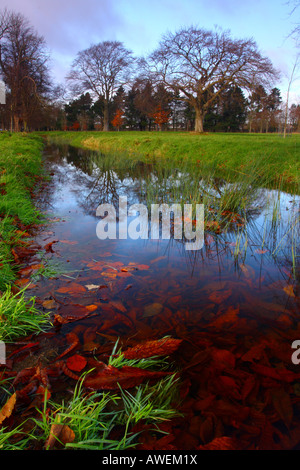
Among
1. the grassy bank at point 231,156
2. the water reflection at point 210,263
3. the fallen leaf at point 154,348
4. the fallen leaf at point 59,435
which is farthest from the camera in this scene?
the grassy bank at point 231,156

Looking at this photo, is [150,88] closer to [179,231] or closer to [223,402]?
[179,231]

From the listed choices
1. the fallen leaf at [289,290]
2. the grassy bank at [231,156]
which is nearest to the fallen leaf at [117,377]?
the fallen leaf at [289,290]

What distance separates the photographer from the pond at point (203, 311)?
134cm

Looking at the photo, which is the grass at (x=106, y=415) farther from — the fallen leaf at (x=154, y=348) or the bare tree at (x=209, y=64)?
the bare tree at (x=209, y=64)

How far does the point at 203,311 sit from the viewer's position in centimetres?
214

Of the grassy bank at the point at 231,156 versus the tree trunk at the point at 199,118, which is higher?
the tree trunk at the point at 199,118

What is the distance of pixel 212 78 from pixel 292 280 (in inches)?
985

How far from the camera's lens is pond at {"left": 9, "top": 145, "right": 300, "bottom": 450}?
4.41ft

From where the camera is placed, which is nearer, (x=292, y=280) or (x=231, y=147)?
(x=292, y=280)

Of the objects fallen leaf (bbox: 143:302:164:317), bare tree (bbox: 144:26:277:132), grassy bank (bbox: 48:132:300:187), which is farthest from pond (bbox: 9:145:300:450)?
bare tree (bbox: 144:26:277:132)

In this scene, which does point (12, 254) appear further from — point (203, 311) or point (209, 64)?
point (209, 64)
